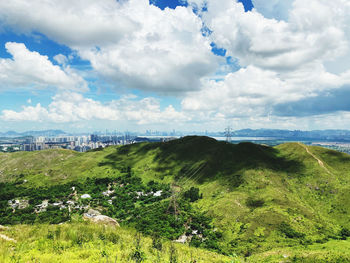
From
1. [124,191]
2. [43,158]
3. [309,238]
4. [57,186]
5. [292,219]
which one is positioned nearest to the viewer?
[309,238]

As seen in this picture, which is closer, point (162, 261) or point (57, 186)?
point (162, 261)

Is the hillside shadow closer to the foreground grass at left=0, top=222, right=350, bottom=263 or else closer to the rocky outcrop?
the rocky outcrop

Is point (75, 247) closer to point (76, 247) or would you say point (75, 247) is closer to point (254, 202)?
point (76, 247)

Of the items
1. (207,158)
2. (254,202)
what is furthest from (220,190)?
(207,158)

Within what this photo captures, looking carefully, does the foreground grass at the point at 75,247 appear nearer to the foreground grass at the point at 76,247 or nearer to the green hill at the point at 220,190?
the foreground grass at the point at 76,247

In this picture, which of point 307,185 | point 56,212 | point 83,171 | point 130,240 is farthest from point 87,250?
point 83,171

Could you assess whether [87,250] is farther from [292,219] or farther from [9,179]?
[9,179]

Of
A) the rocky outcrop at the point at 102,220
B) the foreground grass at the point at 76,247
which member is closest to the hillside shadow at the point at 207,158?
the rocky outcrop at the point at 102,220
